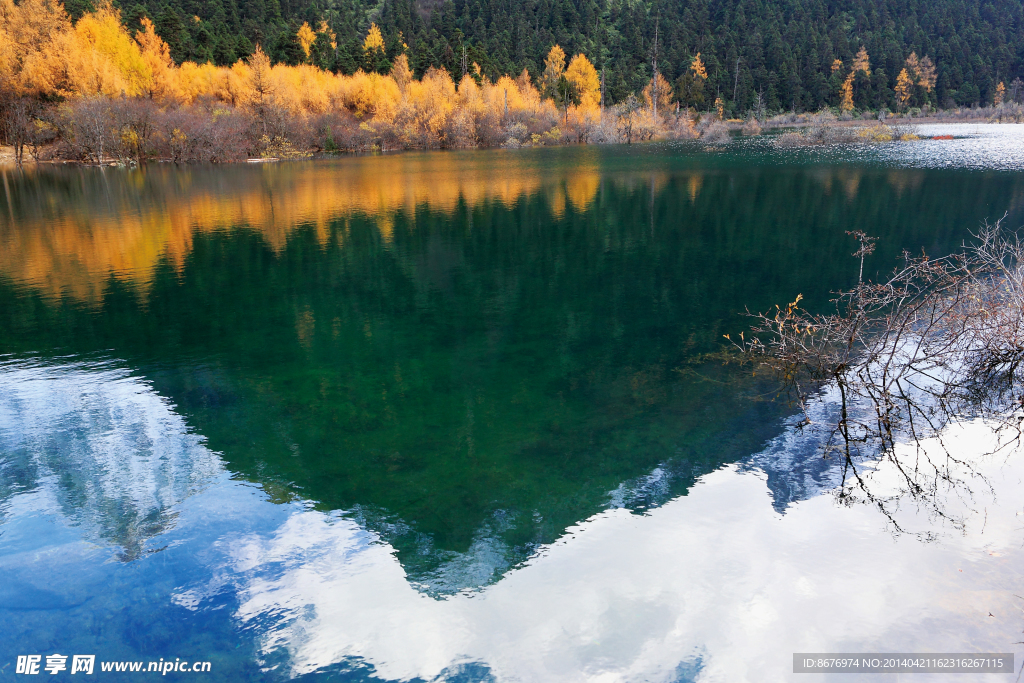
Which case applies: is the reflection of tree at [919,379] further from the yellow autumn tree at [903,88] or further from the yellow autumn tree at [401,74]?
the yellow autumn tree at [903,88]

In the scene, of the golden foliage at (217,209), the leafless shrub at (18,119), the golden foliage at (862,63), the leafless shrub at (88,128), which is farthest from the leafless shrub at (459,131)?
the golden foliage at (862,63)

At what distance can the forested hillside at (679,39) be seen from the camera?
8250 centimetres

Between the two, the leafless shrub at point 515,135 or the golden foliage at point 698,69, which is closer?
the leafless shrub at point 515,135

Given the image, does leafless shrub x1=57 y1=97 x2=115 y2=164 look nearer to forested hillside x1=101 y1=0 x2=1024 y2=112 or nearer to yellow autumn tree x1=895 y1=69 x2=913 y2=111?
forested hillside x1=101 y1=0 x2=1024 y2=112

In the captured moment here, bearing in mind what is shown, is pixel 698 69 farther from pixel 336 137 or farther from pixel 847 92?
pixel 336 137

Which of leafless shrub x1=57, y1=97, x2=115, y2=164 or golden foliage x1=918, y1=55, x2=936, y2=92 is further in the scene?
golden foliage x1=918, y1=55, x2=936, y2=92

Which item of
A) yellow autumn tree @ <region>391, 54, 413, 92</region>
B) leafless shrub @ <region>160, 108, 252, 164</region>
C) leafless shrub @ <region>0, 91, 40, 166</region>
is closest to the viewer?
leafless shrub @ <region>0, 91, 40, 166</region>

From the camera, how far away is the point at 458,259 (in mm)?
15781

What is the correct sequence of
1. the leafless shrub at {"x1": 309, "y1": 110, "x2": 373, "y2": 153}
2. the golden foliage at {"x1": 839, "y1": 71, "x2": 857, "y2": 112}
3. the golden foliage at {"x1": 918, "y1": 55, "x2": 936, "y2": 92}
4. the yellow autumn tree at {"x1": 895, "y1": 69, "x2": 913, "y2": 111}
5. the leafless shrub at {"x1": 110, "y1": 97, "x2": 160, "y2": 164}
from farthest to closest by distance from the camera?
the golden foliage at {"x1": 918, "y1": 55, "x2": 936, "y2": 92}
the yellow autumn tree at {"x1": 895, "y1": 69, "x2": 913, "y2": 111}
the golden foliage at {"x1": 839, "y1": 71, "x2": 857, "y2": 112}
the leafless shrub at {"x1": 309, "y1": 110, "x2": 373, "y2": 153}
the leafless shrub at {"x1": 110, "y1": 97, "x2": 160, "y2": 164}

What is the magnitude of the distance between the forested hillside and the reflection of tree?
8147cm

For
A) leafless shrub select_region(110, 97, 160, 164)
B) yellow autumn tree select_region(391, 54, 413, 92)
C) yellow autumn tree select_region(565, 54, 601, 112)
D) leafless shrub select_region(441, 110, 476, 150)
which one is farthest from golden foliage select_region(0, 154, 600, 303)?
yellow autumn tree select_region(565, 54, 601, 112)

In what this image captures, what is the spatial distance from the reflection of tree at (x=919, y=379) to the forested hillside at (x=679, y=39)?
81473 mm

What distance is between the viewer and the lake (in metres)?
4.35

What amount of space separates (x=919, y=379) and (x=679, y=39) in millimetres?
120979
